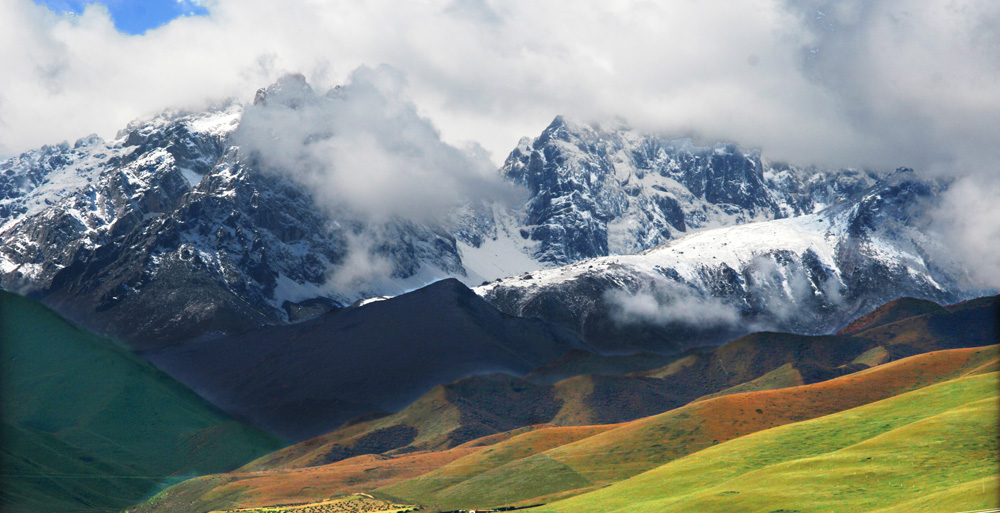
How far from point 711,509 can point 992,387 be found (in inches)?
2751

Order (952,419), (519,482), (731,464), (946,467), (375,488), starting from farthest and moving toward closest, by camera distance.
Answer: (375,488) → (519,482) → (731,464) → (952,419) → (946,467)

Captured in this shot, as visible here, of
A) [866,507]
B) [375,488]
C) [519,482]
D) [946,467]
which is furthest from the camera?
[375,488]

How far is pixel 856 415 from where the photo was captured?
158000 mm

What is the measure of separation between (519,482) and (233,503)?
5298cm

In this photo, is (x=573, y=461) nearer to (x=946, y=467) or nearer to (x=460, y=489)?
(x=460, y=489)

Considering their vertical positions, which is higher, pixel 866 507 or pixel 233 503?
pixel 233 503

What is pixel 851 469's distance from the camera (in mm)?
109312

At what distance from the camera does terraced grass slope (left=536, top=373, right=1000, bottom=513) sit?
97062 millimetres

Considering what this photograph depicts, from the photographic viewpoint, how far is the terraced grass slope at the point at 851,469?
97062mm

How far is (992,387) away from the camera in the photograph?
15125 cm

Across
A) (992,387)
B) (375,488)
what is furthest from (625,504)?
(375,488)

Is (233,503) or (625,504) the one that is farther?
(233,503)

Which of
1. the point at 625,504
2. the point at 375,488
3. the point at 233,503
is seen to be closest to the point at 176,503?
the point at 233,503

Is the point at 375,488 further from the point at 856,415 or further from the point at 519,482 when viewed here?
the point at 856,415
